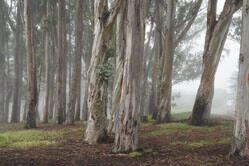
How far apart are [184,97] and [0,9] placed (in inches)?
2302

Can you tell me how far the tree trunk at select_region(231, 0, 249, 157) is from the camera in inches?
314

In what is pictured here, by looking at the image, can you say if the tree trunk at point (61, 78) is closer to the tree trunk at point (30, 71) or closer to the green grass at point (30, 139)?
the tree trunk at point (30, 71)

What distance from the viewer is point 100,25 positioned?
11.1 metres

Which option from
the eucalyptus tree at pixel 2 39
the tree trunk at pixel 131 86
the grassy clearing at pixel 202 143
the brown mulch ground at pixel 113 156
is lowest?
the brown mulch ground at pixel 113 156

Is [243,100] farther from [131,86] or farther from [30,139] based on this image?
[30,139]

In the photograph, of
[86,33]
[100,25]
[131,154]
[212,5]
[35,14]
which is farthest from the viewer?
[86,33]

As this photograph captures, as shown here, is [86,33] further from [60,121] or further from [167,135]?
[167,135]

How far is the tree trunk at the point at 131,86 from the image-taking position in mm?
8773

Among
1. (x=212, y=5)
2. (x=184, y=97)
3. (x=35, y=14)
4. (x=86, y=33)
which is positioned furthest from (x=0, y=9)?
(x=184, y=97)

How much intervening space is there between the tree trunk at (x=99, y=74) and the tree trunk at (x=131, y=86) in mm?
2168

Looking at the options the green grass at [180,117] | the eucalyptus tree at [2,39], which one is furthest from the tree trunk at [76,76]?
the eucalyptus tree at [2,39]

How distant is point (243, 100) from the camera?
8000 mm

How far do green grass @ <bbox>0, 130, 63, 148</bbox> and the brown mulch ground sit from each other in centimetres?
95

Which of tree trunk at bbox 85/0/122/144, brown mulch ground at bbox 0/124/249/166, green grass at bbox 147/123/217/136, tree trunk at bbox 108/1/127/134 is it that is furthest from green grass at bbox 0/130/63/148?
green grass at bbox 147/123/217/136
